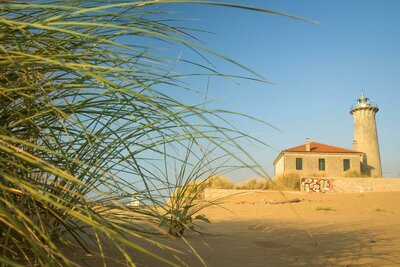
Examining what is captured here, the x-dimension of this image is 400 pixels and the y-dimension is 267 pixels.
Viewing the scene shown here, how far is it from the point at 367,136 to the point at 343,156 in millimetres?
3711

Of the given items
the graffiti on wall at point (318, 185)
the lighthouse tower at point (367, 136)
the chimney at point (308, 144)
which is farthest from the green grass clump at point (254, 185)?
the lighthouse tower at point (367, 136)

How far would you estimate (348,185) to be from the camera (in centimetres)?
1972

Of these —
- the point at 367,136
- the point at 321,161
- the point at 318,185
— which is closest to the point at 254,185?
the point at 318,185

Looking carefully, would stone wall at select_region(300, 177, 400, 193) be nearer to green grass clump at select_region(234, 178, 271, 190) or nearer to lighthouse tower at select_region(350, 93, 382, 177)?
green grass clump at select_region(234, 178, 271, 190)

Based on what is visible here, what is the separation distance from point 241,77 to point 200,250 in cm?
110

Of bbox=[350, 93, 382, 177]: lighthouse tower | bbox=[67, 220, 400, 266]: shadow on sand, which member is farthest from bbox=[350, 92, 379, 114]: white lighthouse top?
bbox=[67, 220, 400, 266]: shadow on sand

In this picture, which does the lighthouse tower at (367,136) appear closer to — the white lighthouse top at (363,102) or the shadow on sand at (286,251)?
the white lighthouse top at (363,102)

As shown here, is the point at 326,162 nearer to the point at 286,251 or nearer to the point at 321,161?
the point at 321,161

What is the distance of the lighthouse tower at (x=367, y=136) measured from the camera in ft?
104

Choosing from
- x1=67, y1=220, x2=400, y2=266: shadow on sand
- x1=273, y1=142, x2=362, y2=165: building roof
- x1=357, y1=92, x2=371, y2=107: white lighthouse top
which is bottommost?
x1=67, y1=220, x2=400, y2=266: shadow on sand

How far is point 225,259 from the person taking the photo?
1656mm

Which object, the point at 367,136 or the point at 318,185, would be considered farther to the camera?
the point at 367,136

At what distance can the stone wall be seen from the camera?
64.2 feet

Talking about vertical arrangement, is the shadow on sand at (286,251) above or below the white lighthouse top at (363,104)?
below
